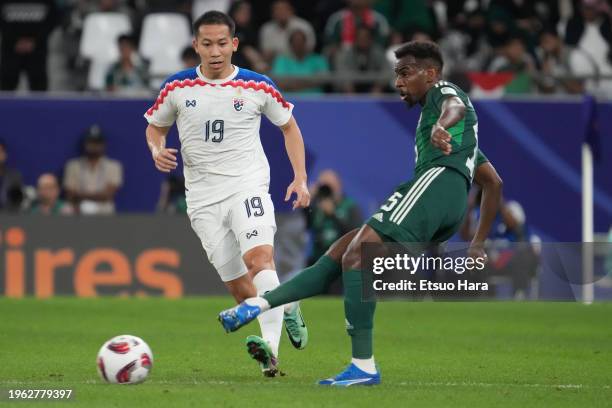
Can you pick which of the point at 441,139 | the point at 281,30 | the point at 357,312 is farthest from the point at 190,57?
the point at 441,139

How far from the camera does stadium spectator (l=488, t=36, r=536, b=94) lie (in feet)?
62.7

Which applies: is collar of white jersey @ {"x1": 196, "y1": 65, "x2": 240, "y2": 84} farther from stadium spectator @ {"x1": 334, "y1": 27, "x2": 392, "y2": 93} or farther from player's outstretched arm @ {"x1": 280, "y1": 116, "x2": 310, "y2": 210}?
stadium spectator @ {"x1": 334, "y1": 27, "x2": 392, "y2": 93}

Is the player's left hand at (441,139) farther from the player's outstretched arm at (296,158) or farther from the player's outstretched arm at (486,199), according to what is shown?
the player's outstretched arm at (296,158)

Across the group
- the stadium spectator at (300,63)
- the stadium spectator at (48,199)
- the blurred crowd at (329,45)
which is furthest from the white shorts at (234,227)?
the stadium spectator at (300,63)

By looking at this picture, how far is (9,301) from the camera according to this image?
1644 centimetres

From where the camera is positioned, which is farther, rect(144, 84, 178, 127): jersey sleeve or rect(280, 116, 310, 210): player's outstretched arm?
rect(144, 84, 178, 127): jersey sleeve

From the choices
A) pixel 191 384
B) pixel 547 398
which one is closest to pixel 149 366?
pixel 191 384

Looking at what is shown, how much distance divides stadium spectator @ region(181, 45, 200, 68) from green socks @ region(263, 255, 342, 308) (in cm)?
1009

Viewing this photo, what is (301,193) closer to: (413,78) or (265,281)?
(265,281)

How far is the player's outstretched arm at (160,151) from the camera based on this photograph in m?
9.37

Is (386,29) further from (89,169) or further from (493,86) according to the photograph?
(89,169)

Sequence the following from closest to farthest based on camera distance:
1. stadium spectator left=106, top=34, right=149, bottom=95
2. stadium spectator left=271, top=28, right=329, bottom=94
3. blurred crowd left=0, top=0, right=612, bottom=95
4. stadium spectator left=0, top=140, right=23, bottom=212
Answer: stadium spectator left=0, top=140, right=23, bottom=212, stadium spectator left=106, top=34, right=149, bottom=95, blurred crowd left=0, top=0, right=612, bottom=95, stadium spectator left=271, top=28, right=329, bottom=94

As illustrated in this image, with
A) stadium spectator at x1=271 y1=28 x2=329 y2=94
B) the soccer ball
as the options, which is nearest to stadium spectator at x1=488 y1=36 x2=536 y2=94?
stadium spectator at x1=271 y1=28 x2=329 y2=94

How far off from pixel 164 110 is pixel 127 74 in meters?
9.41
